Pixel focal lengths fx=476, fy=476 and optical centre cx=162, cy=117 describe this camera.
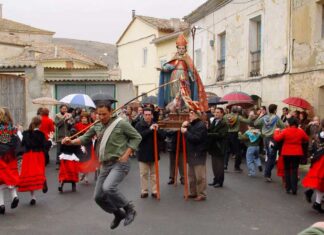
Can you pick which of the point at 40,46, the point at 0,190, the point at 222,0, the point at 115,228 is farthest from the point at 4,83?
the point at 40,46

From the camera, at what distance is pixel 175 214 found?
294 inches

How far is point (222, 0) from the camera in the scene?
66.3 feet

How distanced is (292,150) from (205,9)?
14.5 metres

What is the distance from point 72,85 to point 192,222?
16370 millimetres

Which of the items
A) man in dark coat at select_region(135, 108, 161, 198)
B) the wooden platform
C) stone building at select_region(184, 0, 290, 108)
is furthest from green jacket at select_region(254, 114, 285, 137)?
stone building at select_region(184, 0, 290, 108)

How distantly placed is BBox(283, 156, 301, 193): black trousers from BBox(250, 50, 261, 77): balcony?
8.68m

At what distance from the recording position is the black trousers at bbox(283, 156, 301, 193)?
906 centimetres

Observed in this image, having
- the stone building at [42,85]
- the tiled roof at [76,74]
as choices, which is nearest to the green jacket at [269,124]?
the stone building at [42,85]

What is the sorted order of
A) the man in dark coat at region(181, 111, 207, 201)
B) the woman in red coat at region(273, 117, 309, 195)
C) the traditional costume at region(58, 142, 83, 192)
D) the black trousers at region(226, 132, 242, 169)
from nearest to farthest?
the man in dark coat at region(181, 111, 207, 201), the woman in red coat at region(273, 117, 309, 195), the traditional costume at region(58, 142, 83, 192), the black trousers at region(226, 132, 242, 169)

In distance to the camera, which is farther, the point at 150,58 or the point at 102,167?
the point at 150,58

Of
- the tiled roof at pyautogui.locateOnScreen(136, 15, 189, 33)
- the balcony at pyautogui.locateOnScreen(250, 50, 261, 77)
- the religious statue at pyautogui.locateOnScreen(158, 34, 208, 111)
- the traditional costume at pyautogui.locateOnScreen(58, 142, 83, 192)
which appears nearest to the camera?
the traditional costume at pyautogui.locateOnScreen(58, 142, 83, 192)

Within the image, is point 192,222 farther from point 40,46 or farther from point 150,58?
point 40,46

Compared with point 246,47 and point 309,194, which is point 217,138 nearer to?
point 309,194

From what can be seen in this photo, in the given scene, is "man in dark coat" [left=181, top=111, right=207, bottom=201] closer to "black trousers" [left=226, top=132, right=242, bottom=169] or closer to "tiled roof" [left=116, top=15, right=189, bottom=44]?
"black trousers" [left=226, top=132, right=242, bottom=169]
